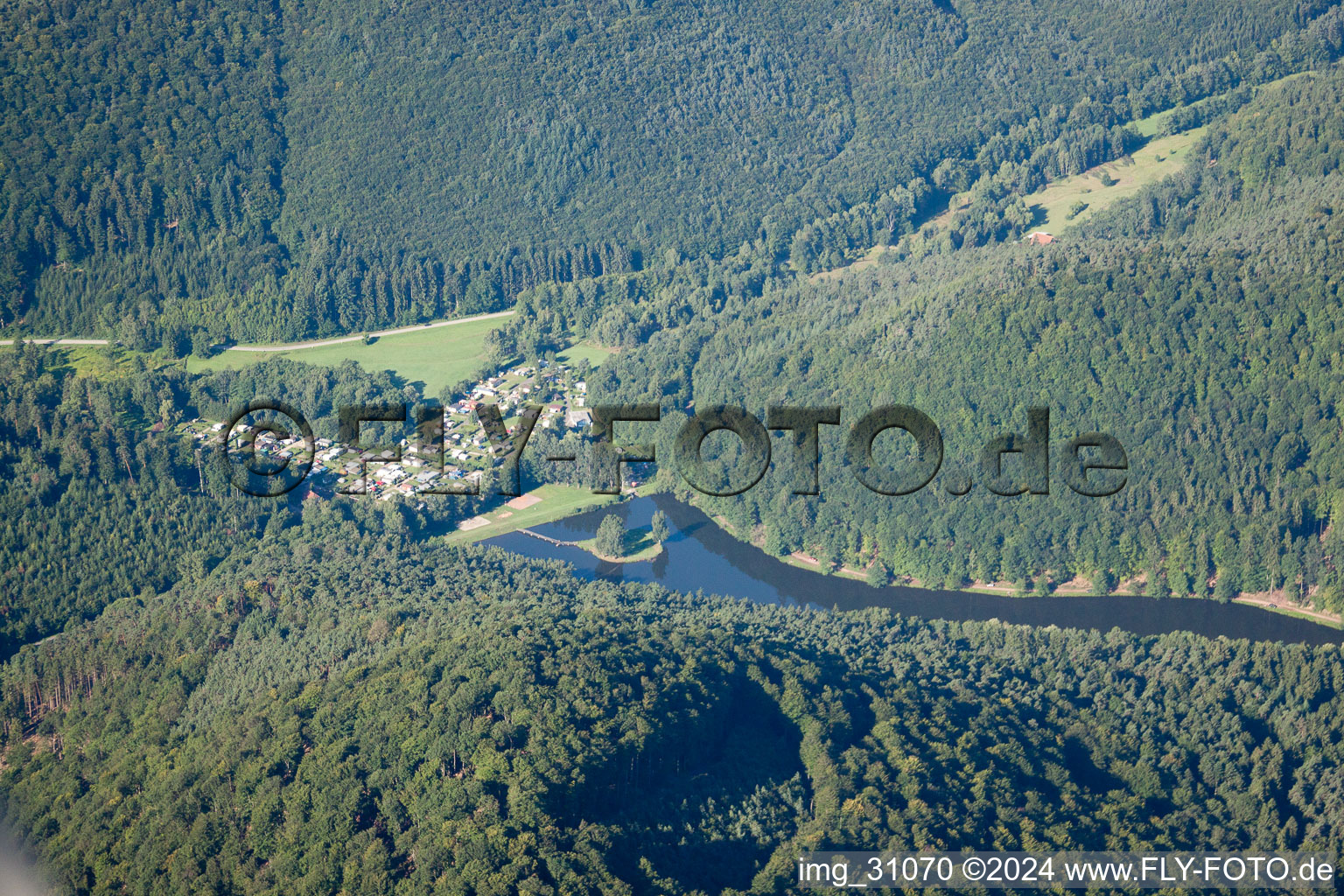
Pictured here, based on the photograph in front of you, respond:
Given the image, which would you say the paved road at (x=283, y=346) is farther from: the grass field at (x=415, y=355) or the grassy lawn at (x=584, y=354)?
the grassy lawn at (x=584, y=354)

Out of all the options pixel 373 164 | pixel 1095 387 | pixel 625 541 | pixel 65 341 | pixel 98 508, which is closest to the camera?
pixel 98 508

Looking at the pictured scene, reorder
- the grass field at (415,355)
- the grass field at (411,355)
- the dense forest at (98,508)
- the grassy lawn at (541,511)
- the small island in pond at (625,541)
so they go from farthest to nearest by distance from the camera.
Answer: the grass field at (415,355)
the grass field at (411,355)
the grassy lawn at (541,511)
the small island in pond at (625,541)
the dense forest at (98,508)

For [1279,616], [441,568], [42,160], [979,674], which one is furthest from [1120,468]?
[42,160]

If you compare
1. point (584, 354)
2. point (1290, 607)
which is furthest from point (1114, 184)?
point (1290, 607)

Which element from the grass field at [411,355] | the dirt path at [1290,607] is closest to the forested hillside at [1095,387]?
the dirt path at [1290,607]

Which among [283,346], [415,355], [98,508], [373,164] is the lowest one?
[98,508]

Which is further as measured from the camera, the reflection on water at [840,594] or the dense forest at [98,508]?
the reflection on water at [840,594]

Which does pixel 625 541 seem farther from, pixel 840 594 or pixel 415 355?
pixel 415 355
